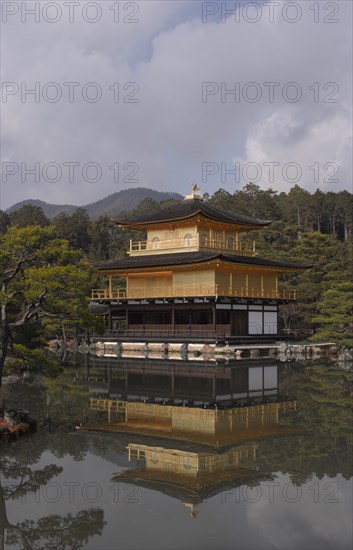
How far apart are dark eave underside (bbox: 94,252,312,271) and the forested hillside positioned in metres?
4.29

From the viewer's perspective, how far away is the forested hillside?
42094mm

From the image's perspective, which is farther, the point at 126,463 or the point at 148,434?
the point at 148,434

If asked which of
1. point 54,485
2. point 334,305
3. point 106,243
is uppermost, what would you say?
point 106,243

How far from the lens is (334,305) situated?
136 feet

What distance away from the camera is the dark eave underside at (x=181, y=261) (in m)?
40.4

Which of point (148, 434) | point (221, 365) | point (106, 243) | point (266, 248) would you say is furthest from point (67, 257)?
point (106, 243)

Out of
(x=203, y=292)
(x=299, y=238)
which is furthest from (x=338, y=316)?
(x=299, y=238)

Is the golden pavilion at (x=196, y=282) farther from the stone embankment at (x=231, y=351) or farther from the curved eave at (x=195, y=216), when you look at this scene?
the stone embankment at (x=231, y=351)

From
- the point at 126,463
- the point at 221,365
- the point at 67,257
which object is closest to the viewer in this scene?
the point at 126,463

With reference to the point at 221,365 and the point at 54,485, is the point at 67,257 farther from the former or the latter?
the point at 221,365

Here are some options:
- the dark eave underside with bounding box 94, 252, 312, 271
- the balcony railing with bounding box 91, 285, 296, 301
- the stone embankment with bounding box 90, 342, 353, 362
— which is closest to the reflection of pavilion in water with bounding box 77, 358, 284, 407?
the stone embankment with bounding box 90, 342, 353, 362

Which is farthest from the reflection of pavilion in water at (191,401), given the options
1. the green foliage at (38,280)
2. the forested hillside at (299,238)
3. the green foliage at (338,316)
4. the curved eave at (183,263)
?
the forested hillside at (299,238)

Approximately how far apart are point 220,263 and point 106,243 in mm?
47827

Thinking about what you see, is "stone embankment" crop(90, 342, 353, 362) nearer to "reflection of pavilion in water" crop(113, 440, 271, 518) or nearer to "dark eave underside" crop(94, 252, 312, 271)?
"dark eave underside" crop(94, 252, 312, 271)
